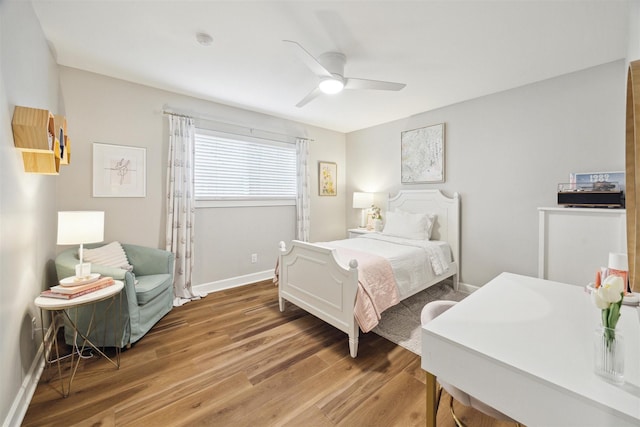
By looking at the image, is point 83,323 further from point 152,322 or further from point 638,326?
point 638,326

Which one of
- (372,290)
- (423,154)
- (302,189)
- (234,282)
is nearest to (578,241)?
(372,290)

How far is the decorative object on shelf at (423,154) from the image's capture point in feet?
12.2

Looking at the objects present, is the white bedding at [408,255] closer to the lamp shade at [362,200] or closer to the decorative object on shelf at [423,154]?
the lamp shade at [362,200]

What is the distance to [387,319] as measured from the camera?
9.02ft

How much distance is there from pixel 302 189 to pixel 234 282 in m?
1.79

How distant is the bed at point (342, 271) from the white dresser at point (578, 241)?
1.04 metres

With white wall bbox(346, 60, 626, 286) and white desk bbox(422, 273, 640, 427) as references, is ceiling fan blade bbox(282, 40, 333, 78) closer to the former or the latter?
white desk bbox(422, 273, 640, 427)

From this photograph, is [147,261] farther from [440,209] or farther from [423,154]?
[423,154]

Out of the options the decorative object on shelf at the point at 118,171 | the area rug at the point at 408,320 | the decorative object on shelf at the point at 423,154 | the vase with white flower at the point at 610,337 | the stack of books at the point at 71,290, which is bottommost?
the area rug at the point at 408,320

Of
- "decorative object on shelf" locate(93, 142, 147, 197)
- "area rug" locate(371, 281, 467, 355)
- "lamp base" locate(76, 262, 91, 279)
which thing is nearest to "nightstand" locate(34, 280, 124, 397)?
"lamp base" locate(76, 262, 91, 279)

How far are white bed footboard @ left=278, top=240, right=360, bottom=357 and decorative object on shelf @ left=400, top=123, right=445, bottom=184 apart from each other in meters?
2.31

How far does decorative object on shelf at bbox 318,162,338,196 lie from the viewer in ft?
15.5

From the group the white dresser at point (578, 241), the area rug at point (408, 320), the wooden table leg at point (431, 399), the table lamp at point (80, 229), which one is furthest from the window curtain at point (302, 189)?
the wooden table leg at point (431, 399)

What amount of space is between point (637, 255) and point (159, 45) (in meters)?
3.15
